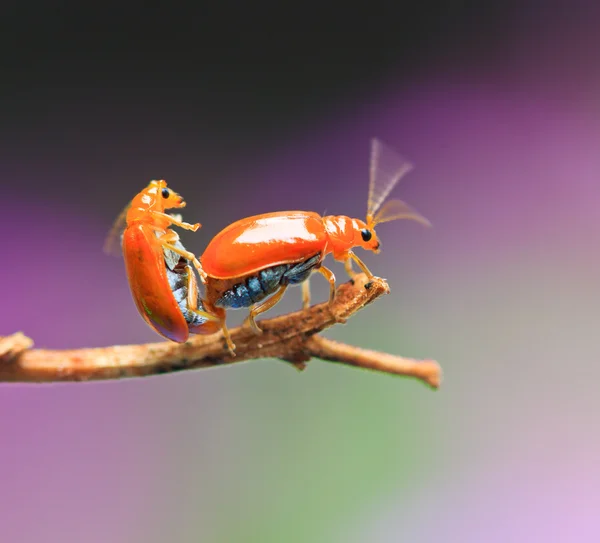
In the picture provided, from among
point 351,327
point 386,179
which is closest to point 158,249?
point 386,179

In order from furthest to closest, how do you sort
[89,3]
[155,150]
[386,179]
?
[155,150] → [89,3] → [386,179]

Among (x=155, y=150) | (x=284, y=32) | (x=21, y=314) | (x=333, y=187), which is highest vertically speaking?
(x=284, y=32)

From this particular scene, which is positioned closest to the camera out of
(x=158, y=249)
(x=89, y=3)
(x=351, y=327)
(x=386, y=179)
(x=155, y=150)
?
(x=158, y=249)

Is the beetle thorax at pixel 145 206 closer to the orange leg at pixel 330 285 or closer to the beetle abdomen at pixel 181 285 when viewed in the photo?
the beetle abdomen at pixel 181 285

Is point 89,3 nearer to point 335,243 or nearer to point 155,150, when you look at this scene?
point 155,150

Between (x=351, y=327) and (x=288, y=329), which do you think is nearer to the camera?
(x=288, y=329)

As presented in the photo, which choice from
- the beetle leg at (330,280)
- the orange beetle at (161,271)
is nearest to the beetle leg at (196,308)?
the orange beetle at (161,271)

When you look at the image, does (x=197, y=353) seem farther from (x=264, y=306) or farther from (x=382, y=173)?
(x=382, y=173)
